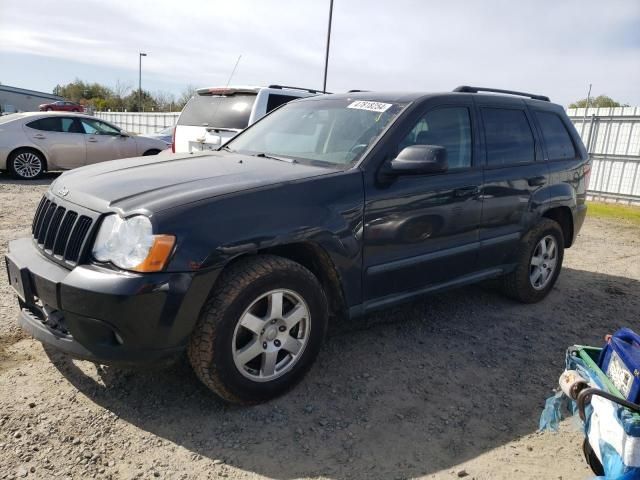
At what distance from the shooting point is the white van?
22.7ft

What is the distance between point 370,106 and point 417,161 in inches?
29.7

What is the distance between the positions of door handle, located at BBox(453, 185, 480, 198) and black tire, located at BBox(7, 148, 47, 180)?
34.0 ft

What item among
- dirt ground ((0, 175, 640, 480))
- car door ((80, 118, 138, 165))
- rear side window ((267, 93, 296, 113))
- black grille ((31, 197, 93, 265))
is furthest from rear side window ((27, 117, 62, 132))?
black grille ((31, 197, 93, 265))

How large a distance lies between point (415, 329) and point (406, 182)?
1329mm

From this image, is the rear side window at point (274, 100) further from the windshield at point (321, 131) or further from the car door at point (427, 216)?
the car door at point (427, 216)

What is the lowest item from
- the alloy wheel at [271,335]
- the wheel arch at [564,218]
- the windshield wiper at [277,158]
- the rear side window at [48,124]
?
the alloy wheel at [271,335]

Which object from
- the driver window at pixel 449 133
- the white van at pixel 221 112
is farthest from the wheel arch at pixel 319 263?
the white van at pixel 221 112

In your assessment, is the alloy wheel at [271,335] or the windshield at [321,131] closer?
the alloy wheel at [271,335]

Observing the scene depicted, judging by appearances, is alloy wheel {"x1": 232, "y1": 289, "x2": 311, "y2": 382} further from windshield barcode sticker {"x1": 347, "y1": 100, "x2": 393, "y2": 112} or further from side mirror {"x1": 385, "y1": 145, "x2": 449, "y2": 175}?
windshield barcode sticker {"x1": 347, "y1": 100, "x2": 393, "y2": 112}

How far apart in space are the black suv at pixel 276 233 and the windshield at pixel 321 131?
0.05ft

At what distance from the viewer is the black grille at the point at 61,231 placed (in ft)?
8.80

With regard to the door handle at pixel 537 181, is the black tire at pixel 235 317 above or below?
below

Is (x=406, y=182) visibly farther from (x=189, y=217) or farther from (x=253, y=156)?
(x=189, y=217)

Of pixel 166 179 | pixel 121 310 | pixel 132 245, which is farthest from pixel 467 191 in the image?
pixel 121 310
